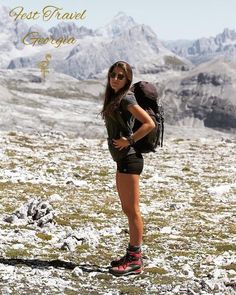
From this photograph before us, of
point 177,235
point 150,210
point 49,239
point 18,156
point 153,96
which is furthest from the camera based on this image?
point 18,156

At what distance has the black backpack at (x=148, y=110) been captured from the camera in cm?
996

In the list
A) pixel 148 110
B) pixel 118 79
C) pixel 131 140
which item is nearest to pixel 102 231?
pixel 131 140

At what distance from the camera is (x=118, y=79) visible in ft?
33.0

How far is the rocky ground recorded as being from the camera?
10055 millimetres

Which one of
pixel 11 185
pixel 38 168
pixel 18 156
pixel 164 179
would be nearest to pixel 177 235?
pixel 11 185

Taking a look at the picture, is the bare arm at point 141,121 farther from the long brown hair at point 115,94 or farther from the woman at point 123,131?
the long brown hair at point 115,94

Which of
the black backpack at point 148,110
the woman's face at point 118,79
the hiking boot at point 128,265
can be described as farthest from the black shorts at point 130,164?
the hiking boot at point 128,265

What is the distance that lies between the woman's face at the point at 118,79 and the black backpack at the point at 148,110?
0.27 meters

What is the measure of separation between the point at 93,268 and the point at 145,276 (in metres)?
1.27

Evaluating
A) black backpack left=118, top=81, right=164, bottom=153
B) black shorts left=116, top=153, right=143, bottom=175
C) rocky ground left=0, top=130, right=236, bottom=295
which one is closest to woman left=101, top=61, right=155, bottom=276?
black shorts left=116, top=153, right=143, bottom=175

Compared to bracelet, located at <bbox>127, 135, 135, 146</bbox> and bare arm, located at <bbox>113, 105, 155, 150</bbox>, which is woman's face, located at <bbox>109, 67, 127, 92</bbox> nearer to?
bare arm, located at <bbox>113, 105, 155, 150</bbox>

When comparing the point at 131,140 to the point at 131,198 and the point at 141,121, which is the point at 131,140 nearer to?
the point at 141,121

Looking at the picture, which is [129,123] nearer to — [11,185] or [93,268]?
[93,268]

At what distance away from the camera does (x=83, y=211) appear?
18484mm
